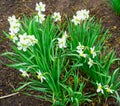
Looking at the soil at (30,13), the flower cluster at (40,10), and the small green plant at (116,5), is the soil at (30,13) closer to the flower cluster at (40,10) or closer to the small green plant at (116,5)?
the small green plant at (116,5)

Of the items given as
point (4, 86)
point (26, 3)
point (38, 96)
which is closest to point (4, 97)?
point (4, 86)

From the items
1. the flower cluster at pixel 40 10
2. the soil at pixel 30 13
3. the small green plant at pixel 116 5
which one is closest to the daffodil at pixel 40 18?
the flower cluster at pixel 40 10

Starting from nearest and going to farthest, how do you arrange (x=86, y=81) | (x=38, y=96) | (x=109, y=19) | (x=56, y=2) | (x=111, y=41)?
1. (x=38, y=96)
2. (x=86, y=81)
3. (x=111, y=41)
4. (x=109, y=19)
5. (x=56, y=2)

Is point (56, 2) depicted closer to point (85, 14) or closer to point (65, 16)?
point (65, 16)

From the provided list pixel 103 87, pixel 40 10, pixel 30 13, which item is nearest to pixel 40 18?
pixel 40 10

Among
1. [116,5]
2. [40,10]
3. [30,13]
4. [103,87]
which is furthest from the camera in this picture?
[30,13]

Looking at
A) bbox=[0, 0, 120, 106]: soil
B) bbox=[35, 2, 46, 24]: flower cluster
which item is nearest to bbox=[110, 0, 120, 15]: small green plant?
bbox=[0, 0, 120, 106]: soil

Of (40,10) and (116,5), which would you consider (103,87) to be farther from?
(116,5)

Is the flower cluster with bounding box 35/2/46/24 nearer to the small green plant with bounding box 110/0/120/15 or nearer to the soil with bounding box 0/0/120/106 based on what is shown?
the soil with bounding box 0/0/120/106
